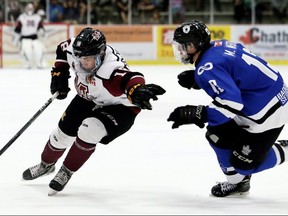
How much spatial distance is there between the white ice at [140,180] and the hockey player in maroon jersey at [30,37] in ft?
22.3

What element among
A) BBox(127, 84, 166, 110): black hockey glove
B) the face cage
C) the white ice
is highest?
the face cage

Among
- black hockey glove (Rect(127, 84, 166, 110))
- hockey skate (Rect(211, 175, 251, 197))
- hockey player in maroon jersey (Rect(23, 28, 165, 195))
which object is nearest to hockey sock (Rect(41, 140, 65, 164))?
hockey player in maroon jersey (Rect(23, 28, 165, 195))

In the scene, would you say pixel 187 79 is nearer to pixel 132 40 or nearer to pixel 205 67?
pixel 205 67

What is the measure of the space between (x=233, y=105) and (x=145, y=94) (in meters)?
0.43

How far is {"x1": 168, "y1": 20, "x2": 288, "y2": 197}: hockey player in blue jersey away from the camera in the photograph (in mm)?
3512

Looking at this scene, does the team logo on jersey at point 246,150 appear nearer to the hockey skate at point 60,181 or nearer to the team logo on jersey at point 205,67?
the team logo on jersey at point 205,67

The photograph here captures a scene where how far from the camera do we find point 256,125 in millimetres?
3777

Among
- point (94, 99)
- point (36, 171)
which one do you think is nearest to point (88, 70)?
point (94, 99)

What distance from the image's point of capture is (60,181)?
3.89 meters

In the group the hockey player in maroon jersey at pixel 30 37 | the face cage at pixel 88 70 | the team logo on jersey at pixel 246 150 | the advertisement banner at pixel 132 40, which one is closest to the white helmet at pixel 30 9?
the hockey player in maroon jersey at pixel 30 37

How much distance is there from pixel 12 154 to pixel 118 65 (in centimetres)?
154

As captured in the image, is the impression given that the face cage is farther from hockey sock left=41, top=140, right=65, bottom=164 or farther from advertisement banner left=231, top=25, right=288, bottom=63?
advertisement banner left=231, top=25, right=288, bottom=63

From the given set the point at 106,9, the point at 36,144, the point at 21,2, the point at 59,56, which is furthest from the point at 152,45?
the point at 59,56

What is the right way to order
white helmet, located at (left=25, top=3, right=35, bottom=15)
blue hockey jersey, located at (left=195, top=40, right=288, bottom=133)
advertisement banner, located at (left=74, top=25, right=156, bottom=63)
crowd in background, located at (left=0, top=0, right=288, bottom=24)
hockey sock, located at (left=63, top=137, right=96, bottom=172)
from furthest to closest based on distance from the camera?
crowd in background, located at (left=0, top=0, right=288, bottom=24), advertisement banner, located at (left=74, top=25, right=156, bottom=63), white helmet, located at (left=25, top=3, right=35, bottom=15), hockey sock, located at (left=63, top=137, right=96, bottom=172), blue hockey jersey, located at (left=195, top=40, right=288, bottom=133)
